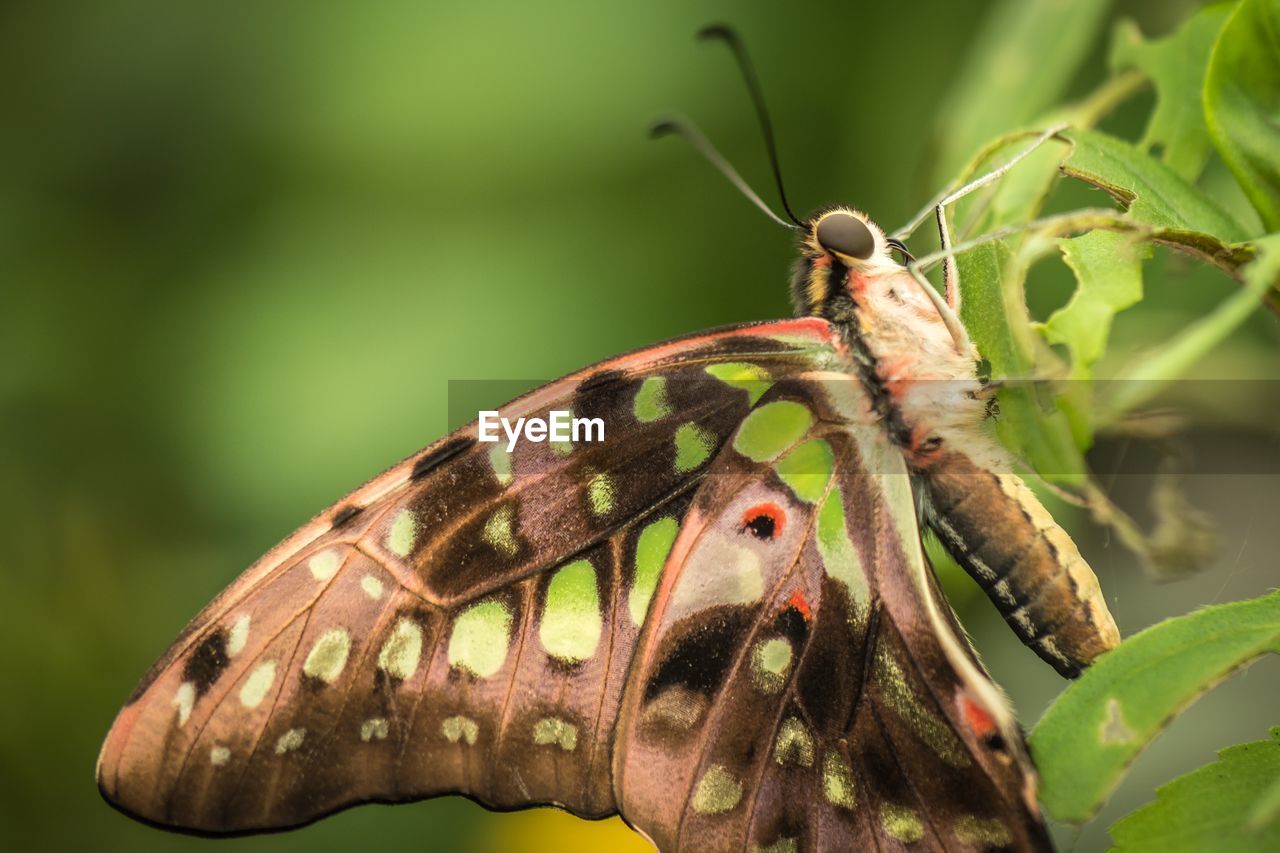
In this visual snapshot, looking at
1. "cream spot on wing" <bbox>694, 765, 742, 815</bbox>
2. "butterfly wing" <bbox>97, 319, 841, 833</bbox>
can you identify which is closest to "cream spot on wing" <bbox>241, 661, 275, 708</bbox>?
"butterfly wing" <bbox>97, 319, 841, 833</bbox>

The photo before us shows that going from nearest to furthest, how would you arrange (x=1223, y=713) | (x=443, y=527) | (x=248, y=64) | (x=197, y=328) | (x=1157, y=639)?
1. (x=1157, y=639)
2. (x=443, y=527)
3. (x=1223, y=713)
4. (x=197, y=328)
5. (x=248, y=64)

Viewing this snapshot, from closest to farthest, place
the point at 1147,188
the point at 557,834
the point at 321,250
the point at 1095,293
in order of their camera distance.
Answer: the point at 1095,293
the point at 1147,188
the point at 557,834
the point at 321,250

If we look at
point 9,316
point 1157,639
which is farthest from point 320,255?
point 1157,639

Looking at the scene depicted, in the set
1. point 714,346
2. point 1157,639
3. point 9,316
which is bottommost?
point 1157,639

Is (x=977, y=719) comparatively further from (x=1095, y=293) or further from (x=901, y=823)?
(x=1095, y=293)

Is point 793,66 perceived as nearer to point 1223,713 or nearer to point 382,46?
point 382,46

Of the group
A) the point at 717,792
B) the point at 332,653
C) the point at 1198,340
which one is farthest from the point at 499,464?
the point at 1198,340
